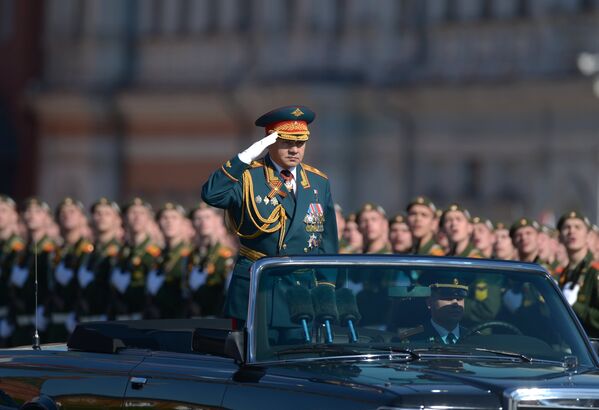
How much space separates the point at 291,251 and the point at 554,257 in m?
4.69

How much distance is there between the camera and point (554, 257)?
14.3 metres

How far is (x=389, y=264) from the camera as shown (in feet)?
28.5

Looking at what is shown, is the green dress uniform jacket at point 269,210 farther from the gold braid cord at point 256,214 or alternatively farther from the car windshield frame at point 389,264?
the car windshield frame at point 389,264

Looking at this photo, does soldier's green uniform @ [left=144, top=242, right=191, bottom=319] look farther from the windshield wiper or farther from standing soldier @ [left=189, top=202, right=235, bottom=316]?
the windshield wiper

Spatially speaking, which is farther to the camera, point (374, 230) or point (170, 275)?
point (170, 275)

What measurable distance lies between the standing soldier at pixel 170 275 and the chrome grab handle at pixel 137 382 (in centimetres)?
674

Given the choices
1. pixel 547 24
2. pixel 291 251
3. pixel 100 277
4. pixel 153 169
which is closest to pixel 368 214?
pixel 100 277

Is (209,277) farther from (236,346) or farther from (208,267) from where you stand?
(236,346)

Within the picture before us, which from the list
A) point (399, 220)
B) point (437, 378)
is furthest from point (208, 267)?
point (437, 378)

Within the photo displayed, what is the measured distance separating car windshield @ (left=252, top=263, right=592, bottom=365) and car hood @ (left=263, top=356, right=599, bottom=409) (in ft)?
0.50

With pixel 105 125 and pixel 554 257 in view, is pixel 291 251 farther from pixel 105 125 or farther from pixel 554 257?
pixel 105 125

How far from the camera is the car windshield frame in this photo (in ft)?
27.9

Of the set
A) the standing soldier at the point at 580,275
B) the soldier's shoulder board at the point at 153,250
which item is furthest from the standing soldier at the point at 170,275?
the standing soldier at the point at 580,275

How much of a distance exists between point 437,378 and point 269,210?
232cm
